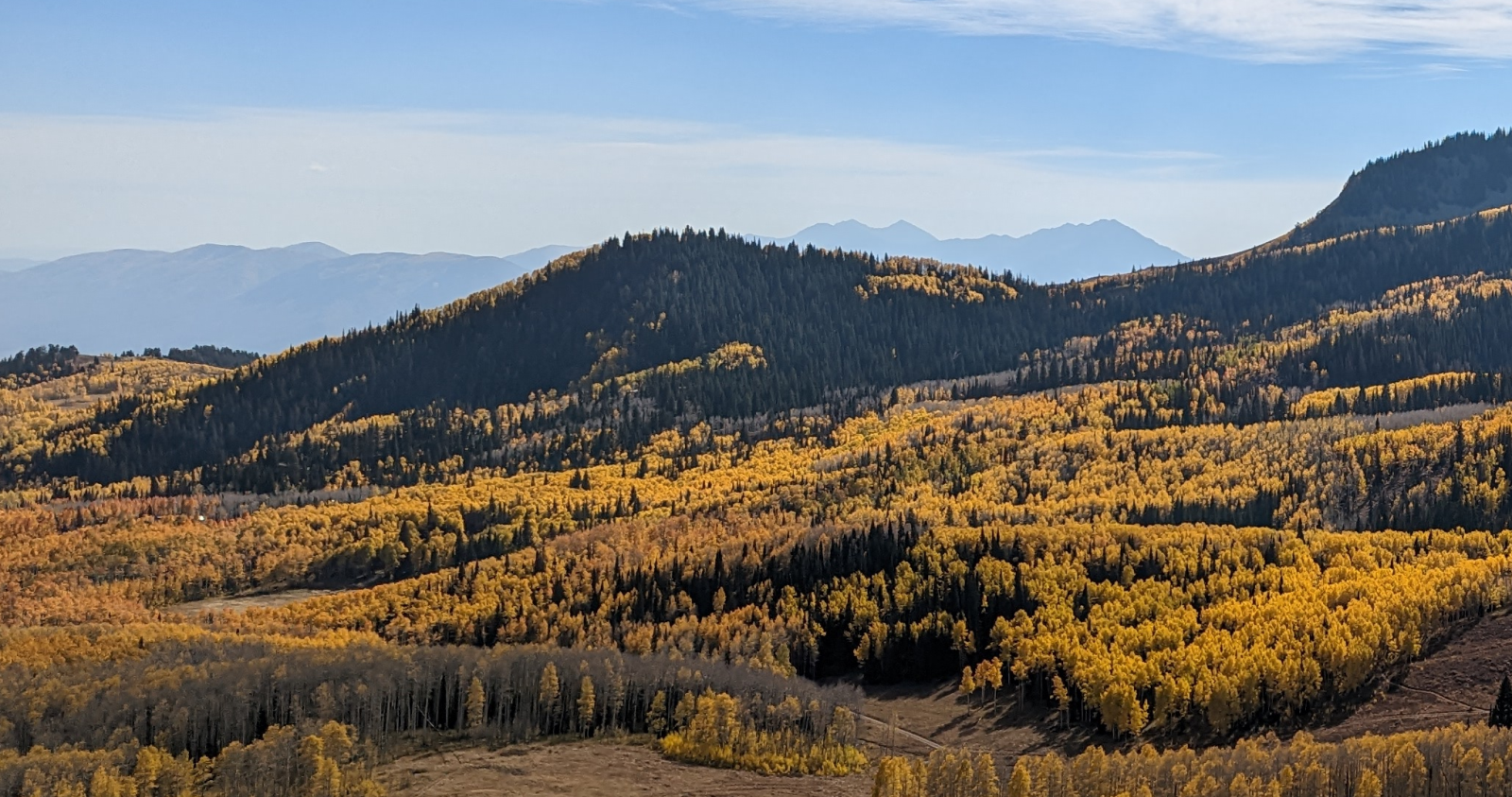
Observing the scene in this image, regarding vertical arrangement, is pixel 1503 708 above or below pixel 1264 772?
above

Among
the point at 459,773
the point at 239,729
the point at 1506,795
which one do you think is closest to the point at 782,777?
the point at 459,773

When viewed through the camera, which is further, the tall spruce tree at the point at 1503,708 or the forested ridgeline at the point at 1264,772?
the tall spruce tree at the point at 1503,708

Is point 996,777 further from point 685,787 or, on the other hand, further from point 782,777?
point 685,787

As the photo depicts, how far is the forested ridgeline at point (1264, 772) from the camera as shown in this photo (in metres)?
164

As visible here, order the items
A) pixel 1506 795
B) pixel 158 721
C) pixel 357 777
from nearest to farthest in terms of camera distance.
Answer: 1. pixel 1506 795
2. pixel 357 777
3. pixel 158 721

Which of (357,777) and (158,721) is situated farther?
(158,721)

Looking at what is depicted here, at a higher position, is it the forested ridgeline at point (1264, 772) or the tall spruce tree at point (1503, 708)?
the tall spruce tree at point (1503, 708)

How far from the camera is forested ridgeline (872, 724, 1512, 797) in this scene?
536 ft

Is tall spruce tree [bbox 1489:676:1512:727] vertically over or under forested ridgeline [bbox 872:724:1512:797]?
over

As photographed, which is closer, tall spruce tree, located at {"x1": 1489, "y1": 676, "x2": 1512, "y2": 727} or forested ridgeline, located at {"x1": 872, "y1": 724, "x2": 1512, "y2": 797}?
forested ridgeline, located at {"x1": 872, "y1": 724, "x2": 1512, "y2": 797}

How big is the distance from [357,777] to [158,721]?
30.8 meters

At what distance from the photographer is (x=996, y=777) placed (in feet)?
613

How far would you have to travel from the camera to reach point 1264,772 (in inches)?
6713

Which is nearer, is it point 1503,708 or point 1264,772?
point 1264,772
